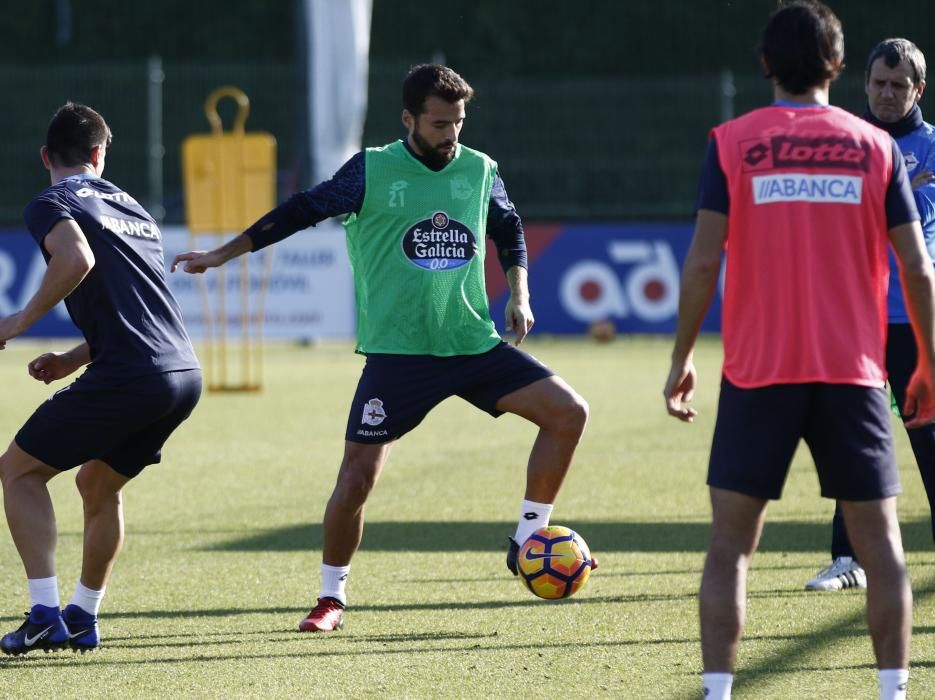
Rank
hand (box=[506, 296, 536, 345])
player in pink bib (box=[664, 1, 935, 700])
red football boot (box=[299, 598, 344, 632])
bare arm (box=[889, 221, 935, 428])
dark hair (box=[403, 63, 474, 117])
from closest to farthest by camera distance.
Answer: player in pink bib (box=[664, 1, 935, 700]) < bare arm (box=[889, 221, 935, 428]) < dark hair (box=[403, 63, 474, 117]) < red football boot (box=[299, 598, 344, 632]) < hand (box=[506, 296, 536, 345])

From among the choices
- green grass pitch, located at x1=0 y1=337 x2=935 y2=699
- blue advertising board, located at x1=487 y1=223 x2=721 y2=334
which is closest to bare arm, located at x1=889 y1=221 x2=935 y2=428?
green grass pitch, located at x1=0 y1=337 x2=935 y2=699

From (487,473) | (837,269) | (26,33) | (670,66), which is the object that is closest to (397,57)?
(670,66)

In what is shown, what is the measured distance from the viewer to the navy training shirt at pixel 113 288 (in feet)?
18.4

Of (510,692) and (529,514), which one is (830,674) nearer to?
(510,692)

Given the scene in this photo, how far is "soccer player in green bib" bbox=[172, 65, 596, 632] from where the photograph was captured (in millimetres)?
6105

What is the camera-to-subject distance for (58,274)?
538 centimetres

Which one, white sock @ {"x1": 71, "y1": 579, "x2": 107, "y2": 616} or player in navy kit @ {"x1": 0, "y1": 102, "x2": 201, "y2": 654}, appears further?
white sock @ {"x1": 71, "y1": 579, "x2": 107, "y2": 616}

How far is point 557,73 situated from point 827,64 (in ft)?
108

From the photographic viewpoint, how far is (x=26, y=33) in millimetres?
38031

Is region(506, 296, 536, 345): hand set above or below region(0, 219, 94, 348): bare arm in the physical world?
below

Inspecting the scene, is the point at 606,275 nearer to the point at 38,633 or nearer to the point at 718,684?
the point at 38,633

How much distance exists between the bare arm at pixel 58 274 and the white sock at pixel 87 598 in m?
1.05

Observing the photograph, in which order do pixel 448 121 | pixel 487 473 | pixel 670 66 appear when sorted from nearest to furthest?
pixel 448 121 → pixel 487 473 → pixel 670 66

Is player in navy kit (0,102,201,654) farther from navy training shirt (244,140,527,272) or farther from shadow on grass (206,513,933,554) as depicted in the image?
shadow on grass (206,513,933,554)
